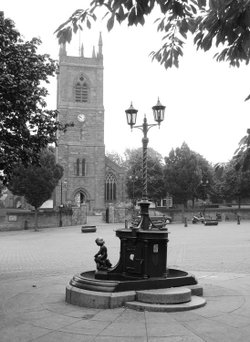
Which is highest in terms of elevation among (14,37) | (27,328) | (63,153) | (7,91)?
(63,153)

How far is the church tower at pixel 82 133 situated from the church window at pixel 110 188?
2.80 m

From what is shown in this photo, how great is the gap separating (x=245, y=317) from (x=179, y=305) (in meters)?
1.16

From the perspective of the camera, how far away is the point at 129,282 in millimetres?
7746

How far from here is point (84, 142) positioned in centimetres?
6588

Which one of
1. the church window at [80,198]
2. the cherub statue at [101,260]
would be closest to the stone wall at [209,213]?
the church window at [80,198]

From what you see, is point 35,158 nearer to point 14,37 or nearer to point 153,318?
point 14,37

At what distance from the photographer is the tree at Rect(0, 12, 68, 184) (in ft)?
34.2

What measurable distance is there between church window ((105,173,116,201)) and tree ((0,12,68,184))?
55.9m

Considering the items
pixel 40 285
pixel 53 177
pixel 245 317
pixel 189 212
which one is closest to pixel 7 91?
pixel 40 285

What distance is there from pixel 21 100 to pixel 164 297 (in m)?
6.08

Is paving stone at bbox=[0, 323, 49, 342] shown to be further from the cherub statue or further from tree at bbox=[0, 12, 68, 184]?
tree at bbox=[0, 12, 68, 184]

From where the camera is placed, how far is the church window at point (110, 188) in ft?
224

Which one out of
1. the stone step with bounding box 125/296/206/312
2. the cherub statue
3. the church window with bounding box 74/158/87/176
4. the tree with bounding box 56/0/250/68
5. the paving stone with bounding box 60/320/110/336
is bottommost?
the paving stone with bounding box 60/320/110/336

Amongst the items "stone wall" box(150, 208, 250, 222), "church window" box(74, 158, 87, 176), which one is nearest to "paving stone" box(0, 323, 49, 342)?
Answer: "stone wall" box(150, 208, 250, 222)
